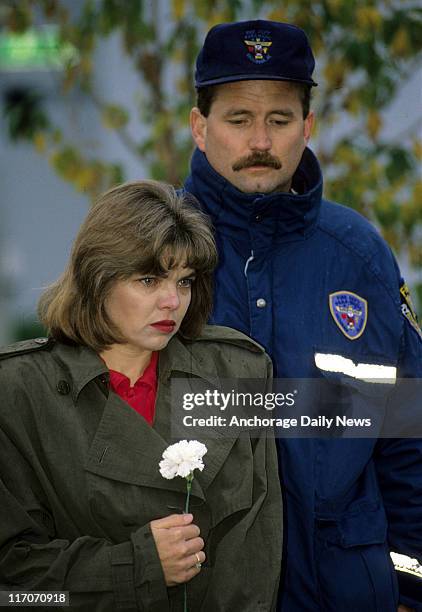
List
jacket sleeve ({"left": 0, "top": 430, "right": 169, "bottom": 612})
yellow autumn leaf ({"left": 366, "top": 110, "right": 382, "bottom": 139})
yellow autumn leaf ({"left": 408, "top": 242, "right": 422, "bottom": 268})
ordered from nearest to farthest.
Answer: jacket sleeve ({"left": 0, "top": 430, "right": 169, "bottom": 612}) < yellow autumn leaf ({"left": 366, "top": 110, "right": 382, "bottom": 139}) < yellow autumn leaf ({"left": 408, "top": 242, "right": 422, "bottom": 268})

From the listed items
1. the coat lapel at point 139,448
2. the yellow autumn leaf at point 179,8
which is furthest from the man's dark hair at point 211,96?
the yellow autumn leaf at point 179,8

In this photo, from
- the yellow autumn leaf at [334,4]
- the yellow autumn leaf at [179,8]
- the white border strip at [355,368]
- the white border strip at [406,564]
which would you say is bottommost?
the white border strip at [406,564]

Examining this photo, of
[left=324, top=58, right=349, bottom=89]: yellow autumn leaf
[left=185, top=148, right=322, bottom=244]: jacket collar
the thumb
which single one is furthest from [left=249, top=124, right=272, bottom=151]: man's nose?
[left=324, top=58, right=349, bottom=89]: yellow autumn leaf

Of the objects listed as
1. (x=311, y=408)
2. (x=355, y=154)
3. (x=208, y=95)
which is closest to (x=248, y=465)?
(x=311, y=408)

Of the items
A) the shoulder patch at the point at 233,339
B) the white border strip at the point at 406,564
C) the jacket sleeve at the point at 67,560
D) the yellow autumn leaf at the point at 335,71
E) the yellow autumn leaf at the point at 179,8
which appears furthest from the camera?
the yellow autumn leaf at the point at 335,71

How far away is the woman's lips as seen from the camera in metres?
2.36

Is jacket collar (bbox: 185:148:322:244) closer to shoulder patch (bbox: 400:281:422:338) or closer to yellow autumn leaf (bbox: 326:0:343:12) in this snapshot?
shoulder patch (bbox: 400:281:422:338)

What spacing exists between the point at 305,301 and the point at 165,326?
1.75 feet

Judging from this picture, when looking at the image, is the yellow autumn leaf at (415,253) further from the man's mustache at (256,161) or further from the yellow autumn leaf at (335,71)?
the man's mustache at (256,161)

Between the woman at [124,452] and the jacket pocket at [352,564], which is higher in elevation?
the woman at [124,452]

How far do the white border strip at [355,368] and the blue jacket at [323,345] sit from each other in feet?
0.05

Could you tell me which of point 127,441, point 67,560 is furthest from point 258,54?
point 67,560

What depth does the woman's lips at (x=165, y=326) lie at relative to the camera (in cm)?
236

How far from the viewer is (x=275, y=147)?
278cm
